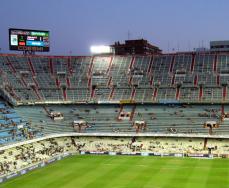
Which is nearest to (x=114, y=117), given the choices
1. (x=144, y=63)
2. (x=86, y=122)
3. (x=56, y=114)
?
(x=86, y=122)

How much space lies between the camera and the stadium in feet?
217

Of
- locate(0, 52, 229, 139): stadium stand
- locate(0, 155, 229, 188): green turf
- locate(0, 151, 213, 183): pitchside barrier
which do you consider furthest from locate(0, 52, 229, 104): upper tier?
locate(0, 155, 229, 188): green turf

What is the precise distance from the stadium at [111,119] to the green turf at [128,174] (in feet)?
0.48

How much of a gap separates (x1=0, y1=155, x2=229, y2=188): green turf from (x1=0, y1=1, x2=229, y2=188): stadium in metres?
0.15

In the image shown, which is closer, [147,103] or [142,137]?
[142,137]

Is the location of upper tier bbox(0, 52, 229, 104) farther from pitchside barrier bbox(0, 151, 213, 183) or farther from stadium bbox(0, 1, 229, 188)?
pitchside barrier bbox(0, 151, 213, 183)

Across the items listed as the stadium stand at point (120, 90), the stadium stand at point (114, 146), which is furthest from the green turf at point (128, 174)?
the stadium stand at point (120, 90)

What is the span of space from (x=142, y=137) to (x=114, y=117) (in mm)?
10760

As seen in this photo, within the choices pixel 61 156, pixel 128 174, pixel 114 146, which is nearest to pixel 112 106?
pixel 114 146

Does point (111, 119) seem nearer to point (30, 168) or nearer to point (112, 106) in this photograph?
point (112, 106)

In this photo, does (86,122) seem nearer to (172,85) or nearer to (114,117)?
(114,117)

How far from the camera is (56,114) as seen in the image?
9894 centimetres

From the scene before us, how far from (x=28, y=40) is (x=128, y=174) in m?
57.5

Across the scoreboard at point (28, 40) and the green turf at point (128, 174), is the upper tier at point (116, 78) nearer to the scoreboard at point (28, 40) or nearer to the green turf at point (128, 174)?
the scoreboard at point (28, 40)
